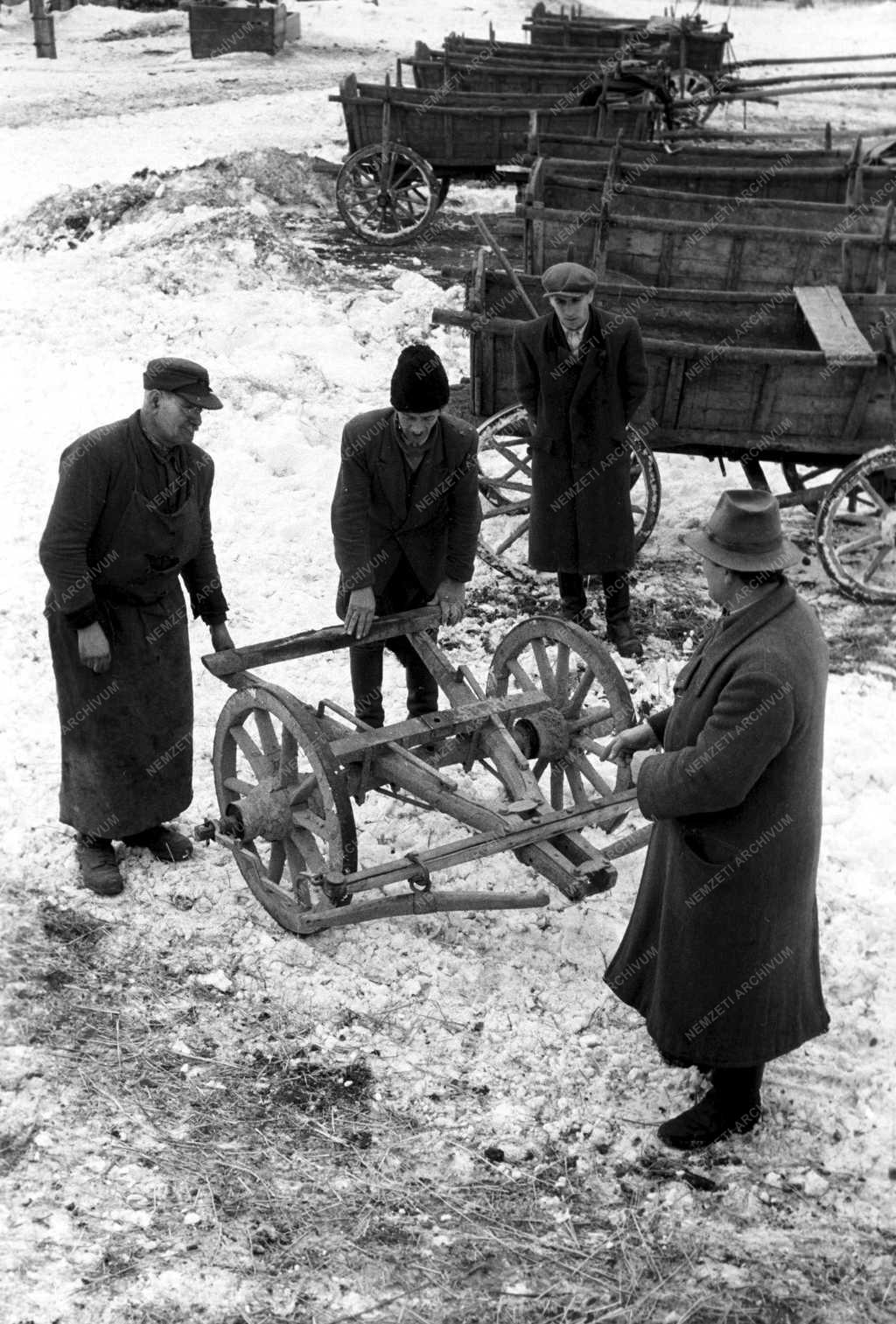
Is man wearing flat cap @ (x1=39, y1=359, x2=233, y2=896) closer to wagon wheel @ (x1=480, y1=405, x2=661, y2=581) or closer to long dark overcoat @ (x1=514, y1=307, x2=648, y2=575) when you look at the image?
long dark overcoat @ (x1=514, y1=307, x2=648, y2=575)

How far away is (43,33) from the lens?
890 inches

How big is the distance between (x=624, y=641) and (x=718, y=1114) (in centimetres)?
327

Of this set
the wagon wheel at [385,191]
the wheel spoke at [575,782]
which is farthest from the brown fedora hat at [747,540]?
the wagon wheel at [385,191]

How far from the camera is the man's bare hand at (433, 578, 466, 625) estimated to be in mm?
5457

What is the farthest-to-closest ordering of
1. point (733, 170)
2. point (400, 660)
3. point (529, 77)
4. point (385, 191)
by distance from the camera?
point (529, 77)
point (385, 191)
point (733, 170)
point (400, 660)

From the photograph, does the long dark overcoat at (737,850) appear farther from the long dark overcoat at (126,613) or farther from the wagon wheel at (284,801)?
the long dark overcoat at (126,613)

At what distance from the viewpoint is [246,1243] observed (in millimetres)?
3672

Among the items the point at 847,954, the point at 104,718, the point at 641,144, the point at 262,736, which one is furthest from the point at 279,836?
the point at 641,144

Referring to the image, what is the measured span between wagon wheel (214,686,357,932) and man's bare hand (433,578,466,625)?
0.91m

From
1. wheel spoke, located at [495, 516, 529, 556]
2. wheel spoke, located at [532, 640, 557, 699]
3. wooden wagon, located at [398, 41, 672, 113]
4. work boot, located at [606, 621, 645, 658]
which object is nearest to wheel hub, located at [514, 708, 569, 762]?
wheel spoke, located at [532, 640, 557, 699]

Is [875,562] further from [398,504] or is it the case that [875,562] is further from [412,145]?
[412,145]

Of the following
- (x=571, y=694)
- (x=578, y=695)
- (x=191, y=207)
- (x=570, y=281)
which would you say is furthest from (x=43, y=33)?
(x=578, y=695)

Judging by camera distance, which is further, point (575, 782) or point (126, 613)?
point (575, 782)

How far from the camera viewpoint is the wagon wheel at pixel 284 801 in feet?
14.9
